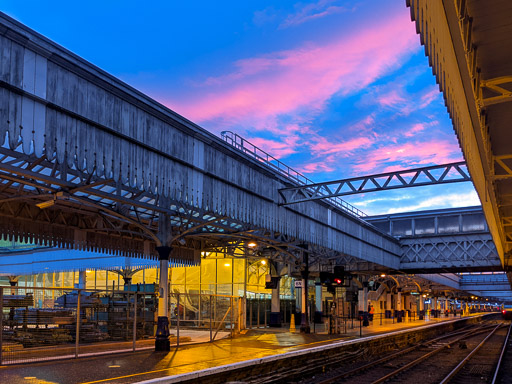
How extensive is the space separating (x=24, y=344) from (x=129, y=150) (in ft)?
26.3

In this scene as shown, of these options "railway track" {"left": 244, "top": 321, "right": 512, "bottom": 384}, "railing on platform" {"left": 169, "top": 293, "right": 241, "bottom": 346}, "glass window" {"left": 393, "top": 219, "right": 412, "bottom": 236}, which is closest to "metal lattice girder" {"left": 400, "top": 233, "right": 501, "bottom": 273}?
"glass window" {"left": 393, "top": 219, "right": 412, "bottom": 236}

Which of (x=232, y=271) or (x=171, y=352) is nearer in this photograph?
(x=171, y=352)

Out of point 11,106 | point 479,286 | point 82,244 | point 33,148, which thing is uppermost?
point 11,106

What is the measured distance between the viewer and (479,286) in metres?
90.8

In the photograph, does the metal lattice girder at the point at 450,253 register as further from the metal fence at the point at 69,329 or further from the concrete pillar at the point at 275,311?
the metal fence at the point at 69,329

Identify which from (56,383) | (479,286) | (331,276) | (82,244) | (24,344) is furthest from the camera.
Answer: (479,286)

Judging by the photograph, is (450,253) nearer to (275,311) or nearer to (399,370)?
(275,311)

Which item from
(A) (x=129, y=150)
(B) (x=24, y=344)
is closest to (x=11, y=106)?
(A) (x=129, y=150)

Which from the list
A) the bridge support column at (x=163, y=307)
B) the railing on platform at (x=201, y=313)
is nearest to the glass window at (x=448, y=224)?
the railing on platform at (x=201, y=313)

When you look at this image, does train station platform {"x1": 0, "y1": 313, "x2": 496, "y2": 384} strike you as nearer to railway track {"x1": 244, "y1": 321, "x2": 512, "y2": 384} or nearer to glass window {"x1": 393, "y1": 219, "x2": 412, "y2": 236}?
railway track {"x1": 244, "y1": 321, "x2": 512, "y2": 384}

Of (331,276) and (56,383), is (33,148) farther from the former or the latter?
(331,276)

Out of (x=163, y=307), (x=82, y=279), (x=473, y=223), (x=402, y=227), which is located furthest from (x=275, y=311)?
(x=163, y=307)

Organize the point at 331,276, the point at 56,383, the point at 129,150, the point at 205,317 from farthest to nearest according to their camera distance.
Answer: the point at 205,317
the point at 331,276
the point at 129,150
the point at 56,383

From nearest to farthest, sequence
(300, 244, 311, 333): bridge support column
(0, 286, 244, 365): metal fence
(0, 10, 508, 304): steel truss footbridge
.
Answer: (0, 10, 508, 304): steel truss footbridge < (0, 286, 244, 365): metal fence < (300, 244, 311, 333): bridge support column
